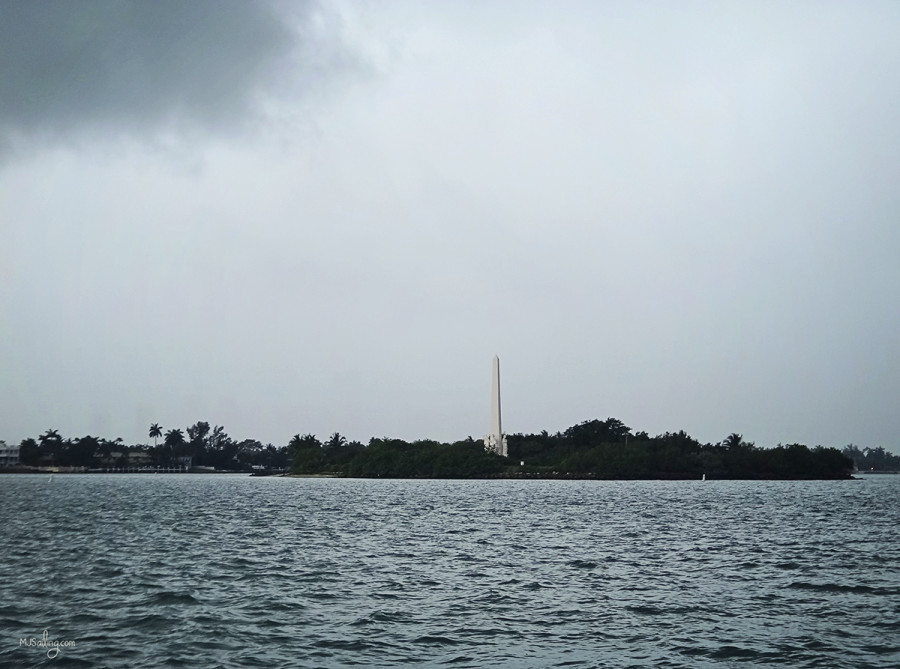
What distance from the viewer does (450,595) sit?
29562mm

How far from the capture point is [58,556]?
39719 millimetres

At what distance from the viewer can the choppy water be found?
21391 mm

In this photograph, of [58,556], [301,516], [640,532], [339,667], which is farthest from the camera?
[301,516]

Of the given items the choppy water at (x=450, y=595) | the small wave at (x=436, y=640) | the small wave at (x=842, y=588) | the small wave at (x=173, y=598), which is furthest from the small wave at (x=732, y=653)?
the small wave at (x=173, y=598)

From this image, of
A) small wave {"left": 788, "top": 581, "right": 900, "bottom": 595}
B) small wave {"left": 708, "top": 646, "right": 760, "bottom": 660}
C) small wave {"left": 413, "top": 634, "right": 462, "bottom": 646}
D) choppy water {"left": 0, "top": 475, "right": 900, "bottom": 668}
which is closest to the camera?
small wave {"left": 708, "top": 646, "right": 760, "bottom": 660}

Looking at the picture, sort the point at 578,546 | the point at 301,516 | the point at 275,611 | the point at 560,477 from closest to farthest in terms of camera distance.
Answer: the point at 275,611, the point at 578,546, the point at 301,516, the point at 560,477

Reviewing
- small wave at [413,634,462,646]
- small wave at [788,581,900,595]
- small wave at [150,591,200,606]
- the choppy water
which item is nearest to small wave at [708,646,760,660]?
the choppy water

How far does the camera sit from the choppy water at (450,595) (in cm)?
2139

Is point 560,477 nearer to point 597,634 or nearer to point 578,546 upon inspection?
point 578,546

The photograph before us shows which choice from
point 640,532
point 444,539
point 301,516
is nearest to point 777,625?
point 444,539

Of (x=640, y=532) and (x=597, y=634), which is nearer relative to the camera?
(x=597, y=634)

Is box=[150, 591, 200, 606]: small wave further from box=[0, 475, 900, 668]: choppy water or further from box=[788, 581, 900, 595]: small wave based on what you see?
box=[788, 581, 900, 595]: small wave

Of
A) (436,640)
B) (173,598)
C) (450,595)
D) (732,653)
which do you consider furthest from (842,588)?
(173,598)

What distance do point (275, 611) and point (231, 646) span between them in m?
4.77
